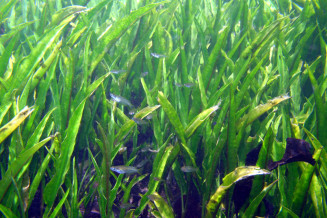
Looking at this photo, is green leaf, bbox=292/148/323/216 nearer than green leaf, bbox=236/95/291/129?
Yes

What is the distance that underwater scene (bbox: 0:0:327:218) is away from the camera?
4.88ft

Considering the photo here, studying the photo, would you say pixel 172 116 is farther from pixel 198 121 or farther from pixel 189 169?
pixel 189 169

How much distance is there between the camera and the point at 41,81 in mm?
1966

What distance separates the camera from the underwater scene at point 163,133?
4.88 ft

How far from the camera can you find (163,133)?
1.95m

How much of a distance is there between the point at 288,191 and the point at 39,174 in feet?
5.27

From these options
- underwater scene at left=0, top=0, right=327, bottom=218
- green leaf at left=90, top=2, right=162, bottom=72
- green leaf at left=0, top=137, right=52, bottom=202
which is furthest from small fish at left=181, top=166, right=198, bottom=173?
green leaf at left=90, top=2, right=162, bottom=72

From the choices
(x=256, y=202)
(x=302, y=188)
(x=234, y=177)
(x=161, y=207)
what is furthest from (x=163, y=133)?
(x=302, y=188)

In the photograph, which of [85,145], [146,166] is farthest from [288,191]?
[85,145]

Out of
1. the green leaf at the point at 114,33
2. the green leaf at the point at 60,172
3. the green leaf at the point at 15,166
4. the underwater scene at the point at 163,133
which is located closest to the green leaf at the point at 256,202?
the underwater scene at the point at 163,133

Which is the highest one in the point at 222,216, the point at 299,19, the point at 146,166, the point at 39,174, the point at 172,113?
the point at 299,19

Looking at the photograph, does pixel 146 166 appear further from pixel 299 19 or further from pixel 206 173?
pixel 299 19

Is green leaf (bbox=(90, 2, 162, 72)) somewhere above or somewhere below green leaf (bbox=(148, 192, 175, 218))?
above

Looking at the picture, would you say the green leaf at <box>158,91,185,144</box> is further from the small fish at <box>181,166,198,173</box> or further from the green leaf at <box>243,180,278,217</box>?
the green leaf at <box>243,180,278,217</box>
